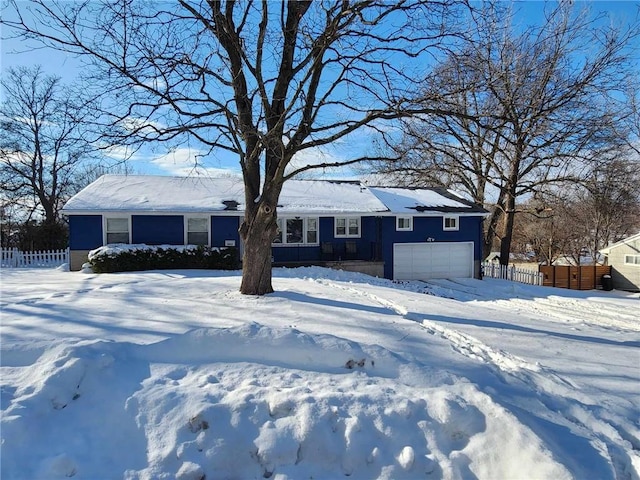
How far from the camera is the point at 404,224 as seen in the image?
62.5 ft

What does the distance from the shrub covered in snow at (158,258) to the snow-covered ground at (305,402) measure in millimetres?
9275

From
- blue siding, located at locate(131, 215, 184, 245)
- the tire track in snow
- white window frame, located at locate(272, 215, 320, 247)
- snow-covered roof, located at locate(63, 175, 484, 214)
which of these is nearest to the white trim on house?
blue siding, located at locate(131, 215, 184, 245)

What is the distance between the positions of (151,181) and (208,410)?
18156 millimetres

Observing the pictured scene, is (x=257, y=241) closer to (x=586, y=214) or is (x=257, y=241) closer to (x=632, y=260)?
(x=632, y=260)

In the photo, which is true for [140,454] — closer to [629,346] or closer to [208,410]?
[208,410]

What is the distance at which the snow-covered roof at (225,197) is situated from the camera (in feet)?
53.1

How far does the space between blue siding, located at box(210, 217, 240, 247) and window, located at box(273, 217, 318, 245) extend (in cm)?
207

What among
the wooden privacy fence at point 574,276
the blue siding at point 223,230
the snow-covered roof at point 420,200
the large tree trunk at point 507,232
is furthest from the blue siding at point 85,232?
the wooden privacy fence at point 574,276

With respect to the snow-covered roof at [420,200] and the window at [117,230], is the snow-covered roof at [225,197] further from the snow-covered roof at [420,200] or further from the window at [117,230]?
the window at [117,230]

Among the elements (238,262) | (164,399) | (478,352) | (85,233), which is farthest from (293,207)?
(164,399)

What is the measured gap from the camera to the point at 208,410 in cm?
319

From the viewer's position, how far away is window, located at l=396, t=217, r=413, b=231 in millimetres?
18922

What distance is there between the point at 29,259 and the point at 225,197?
10923 millimetres

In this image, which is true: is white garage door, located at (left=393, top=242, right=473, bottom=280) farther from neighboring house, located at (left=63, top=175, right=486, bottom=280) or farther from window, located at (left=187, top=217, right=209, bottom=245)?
window, located at (left=187, top=217, right=209, bottom=245)
